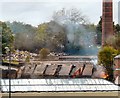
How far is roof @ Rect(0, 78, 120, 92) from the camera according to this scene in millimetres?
4145

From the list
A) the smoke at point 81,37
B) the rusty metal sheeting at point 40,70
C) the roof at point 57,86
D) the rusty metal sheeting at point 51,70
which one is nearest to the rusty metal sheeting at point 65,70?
the rusty metal sheeting at point 51,70

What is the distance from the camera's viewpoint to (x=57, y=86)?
14.0 ft

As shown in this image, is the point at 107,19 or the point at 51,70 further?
the point at 107,19

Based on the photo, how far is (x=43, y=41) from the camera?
47.4 feet

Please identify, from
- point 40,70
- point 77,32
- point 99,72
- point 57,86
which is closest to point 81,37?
point 77,32

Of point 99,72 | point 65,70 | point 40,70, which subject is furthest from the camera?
point 40,70

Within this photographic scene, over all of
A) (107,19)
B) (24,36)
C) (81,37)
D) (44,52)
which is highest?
(107,19)

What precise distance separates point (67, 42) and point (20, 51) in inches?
75.4

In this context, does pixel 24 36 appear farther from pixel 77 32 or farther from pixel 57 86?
pixel 57 86

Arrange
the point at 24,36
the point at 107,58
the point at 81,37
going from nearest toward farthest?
the point at 107,58
the point at 24,36
the point at 81,37

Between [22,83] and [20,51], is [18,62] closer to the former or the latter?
[20,51]

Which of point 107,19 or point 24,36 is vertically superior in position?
point 107,19

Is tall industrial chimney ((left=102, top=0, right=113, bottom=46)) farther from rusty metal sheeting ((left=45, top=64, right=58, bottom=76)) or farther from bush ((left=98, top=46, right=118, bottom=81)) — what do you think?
rusty metal sheeting ((left=45, top=64, right=58, bottom=76))

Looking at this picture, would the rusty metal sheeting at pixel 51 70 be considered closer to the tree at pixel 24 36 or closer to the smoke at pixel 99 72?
the smoke at pixel 99 72
